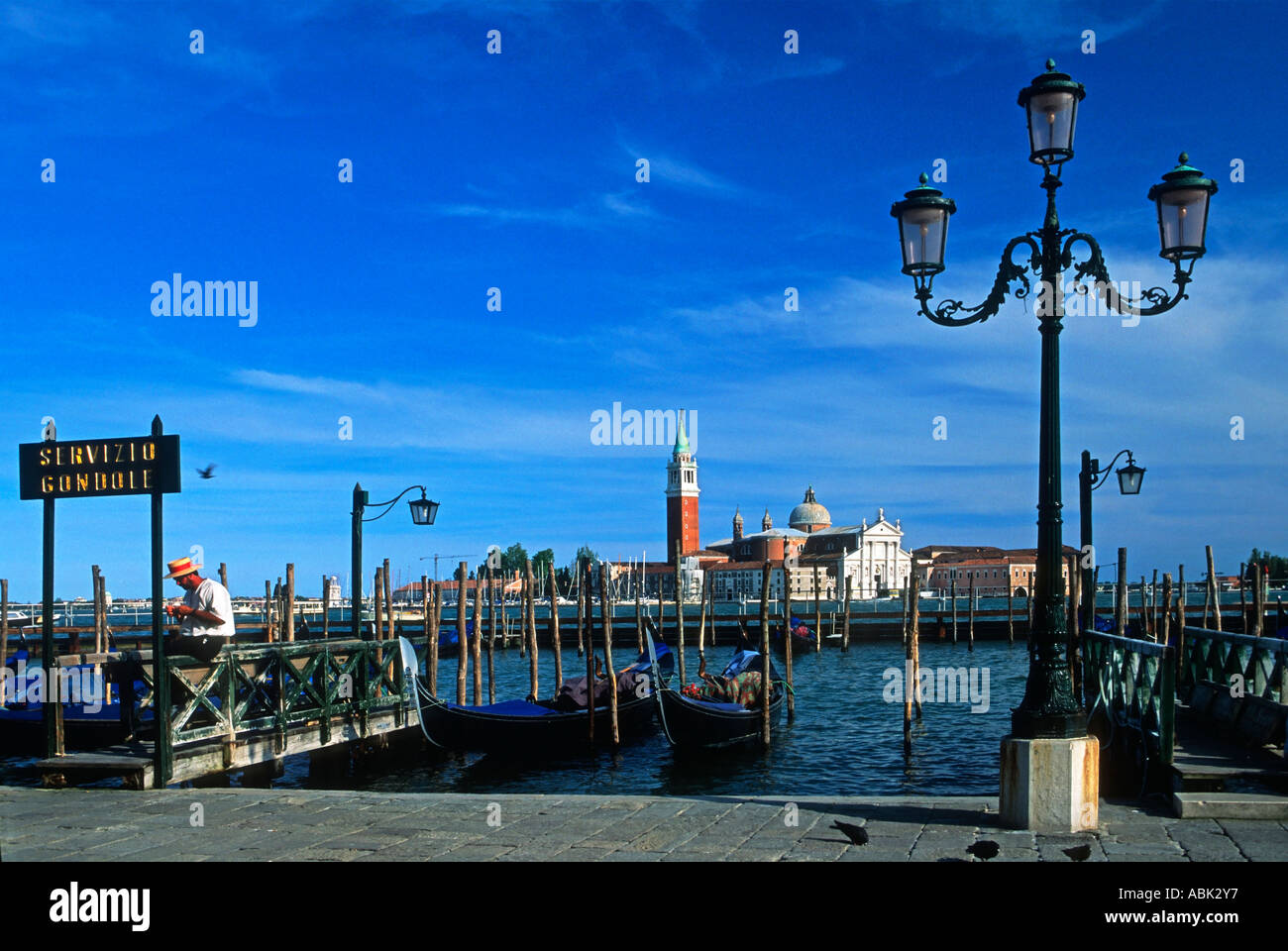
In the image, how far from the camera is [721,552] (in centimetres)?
14900

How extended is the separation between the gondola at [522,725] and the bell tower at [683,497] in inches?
4397

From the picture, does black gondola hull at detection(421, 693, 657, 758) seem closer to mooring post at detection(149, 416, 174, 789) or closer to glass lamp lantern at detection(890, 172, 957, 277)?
mooring post at detection(149, 416, 174, 789)

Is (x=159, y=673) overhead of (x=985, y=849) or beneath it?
overhead

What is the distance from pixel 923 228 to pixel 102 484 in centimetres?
629

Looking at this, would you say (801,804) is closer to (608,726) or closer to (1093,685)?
(1093,685)

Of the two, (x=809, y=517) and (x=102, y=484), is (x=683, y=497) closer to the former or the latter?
(x=809, y=517)

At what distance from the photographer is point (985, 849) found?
18.7 feet

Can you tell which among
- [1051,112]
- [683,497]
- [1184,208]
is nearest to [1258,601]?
[1184,208]

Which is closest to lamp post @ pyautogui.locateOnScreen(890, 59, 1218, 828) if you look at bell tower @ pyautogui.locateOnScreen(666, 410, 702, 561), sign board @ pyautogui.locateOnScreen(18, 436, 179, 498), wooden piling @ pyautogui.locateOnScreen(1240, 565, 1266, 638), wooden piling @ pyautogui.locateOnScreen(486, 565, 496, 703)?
sign board @ pyautogui.locateOnScreen(18, 436, 179, 498)

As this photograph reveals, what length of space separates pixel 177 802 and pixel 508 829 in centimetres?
259

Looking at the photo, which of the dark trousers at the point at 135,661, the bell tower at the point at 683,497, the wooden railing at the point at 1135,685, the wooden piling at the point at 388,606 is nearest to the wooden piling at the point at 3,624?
the wooden piling at the point at 388,606

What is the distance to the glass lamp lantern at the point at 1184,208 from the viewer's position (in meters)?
6.80

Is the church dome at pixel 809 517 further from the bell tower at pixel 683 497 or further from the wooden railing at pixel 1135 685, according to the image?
the wooden railing at pixel 1135 685

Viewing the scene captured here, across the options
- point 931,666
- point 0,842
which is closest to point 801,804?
point 0,842
